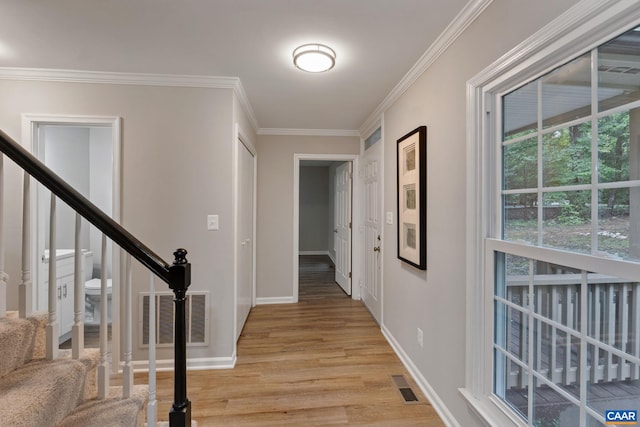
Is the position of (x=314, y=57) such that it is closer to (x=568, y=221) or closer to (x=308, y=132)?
(x=568, y=221)

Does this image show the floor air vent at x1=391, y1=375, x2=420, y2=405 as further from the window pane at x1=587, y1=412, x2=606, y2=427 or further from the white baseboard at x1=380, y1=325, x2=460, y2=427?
the window pane at x1=587, y1=412, x2=606, y2=427

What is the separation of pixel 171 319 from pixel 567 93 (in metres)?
2.85

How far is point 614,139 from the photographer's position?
97 cm

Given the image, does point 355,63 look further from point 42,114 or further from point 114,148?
point 42,114

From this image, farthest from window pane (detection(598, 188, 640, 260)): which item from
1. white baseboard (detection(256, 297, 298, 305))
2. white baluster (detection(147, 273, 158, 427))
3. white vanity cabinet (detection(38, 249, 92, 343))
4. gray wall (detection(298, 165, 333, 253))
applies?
gray wall (detection(298, 165, 333, 253))

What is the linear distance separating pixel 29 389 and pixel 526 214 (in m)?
2.18

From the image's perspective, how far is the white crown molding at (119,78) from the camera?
2307 millimetres

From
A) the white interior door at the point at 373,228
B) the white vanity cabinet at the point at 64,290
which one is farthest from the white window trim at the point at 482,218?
the white vanity cabinet at the point at 64,290

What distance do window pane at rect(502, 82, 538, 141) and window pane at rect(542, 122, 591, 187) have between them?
127 millimetres

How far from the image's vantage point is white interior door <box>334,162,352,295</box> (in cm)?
437

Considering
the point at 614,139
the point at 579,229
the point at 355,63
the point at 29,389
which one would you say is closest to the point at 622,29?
the point at 614,139

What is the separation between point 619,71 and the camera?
96 cm

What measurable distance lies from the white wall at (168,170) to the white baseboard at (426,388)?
1.47m

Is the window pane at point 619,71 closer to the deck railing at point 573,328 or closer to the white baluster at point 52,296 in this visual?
the deck railing at point 573,328
